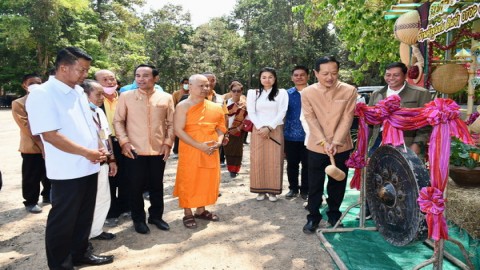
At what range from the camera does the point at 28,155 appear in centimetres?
416

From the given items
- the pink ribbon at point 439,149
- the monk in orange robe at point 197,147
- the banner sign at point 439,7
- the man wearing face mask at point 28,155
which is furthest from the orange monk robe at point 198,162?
the banner sign at point 439,7

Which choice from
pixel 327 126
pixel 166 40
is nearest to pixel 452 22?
pixel 327 126

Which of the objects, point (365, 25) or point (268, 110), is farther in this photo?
point (365, 25)

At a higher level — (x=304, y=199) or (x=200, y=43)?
(x=200, y=43)

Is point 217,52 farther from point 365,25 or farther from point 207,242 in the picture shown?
point 207,242

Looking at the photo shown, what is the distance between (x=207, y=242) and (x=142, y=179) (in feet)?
3.02

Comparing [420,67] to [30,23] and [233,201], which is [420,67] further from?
[30,23]

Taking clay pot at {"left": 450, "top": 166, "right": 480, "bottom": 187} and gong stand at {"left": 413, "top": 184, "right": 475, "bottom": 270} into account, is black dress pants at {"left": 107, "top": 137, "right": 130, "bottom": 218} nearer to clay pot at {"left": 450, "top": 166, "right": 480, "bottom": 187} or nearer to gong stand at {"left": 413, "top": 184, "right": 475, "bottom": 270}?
gong stand at {"left": 413, "top": 184, "right": 475, "bottom": 270}

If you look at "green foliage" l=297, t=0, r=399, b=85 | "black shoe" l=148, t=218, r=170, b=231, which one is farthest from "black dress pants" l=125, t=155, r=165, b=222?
"green foliage" l=297, t=0, r=399, b=85

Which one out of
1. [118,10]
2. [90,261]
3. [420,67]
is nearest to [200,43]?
[118,10]

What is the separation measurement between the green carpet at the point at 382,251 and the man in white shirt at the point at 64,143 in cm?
219

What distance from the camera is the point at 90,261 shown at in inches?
→ 113

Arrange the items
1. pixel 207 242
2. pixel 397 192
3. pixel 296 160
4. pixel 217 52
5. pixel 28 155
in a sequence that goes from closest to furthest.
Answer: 1. pixel 397 192
2. pixel 207 242
3. pixel 28 155
4. pixel 296 160
5. pixel 217 52

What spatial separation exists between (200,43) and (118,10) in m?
8.20
